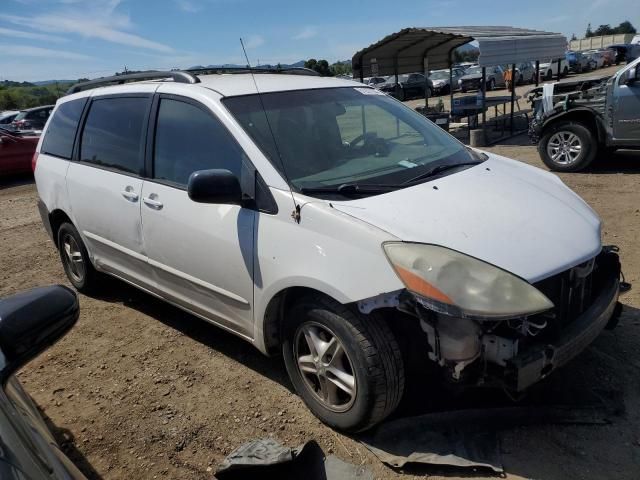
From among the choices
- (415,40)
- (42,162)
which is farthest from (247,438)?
(415,40)

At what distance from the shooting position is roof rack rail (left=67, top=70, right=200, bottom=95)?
3.63 meters

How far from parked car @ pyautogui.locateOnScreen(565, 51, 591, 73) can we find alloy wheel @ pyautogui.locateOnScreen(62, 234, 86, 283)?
3368 cm

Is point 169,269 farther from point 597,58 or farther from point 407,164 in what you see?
point 597,58

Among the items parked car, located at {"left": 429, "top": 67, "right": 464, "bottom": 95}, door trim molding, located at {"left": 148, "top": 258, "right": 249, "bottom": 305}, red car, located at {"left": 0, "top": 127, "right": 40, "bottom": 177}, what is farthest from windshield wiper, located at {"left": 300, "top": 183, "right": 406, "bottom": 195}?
parked car, located at {"left": 429, "top": 67, "right": 464, "bottom": 95}

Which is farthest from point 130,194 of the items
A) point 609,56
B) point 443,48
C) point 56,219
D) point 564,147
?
point 609,56

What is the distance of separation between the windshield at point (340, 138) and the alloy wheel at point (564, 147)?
18.0 feet

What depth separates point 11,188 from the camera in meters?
12.3

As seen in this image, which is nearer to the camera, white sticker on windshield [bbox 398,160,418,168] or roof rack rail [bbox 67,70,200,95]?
white sticker on windshield [bbox 398,160,418,168]

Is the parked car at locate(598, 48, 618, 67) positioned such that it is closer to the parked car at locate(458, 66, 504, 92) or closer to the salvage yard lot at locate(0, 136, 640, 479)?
the parked car at locate(458, 66, 504, 92)

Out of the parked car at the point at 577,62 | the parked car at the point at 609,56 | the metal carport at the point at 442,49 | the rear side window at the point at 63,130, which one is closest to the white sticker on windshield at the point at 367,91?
the rear side window at the point at 63,130

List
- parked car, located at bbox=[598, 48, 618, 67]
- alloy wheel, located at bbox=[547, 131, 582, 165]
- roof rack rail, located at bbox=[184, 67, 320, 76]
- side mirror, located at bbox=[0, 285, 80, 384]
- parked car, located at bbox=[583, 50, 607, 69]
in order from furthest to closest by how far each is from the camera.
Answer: parked car, located at bbox=[598, 48, 618, 67], parked car, located at bbox=[583, 50, 607, 69], alloy wheel, located at bbox=[547, 131, 582, 165], roof rack rail, located at bbox=[184, 67, 320, 76], side mirror, located at bbox=[0, 285, 80, 384]

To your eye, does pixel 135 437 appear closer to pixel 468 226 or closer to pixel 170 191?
pixel 170 191

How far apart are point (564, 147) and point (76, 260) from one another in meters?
7.34

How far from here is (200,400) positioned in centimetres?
322
